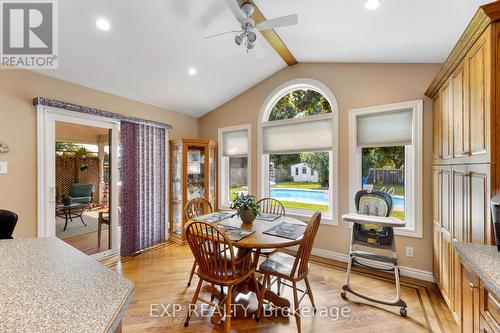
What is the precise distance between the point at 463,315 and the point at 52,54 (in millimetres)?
4192

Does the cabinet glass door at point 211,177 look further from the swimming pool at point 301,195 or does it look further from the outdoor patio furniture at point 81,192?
the outdoor patio furniture at point 81,192

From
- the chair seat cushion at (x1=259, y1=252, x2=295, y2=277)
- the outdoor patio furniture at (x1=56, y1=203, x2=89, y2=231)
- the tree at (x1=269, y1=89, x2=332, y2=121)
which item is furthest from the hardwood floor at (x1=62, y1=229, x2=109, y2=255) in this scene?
the tree at (x1=269, y1=89, x2=332, y2=121)

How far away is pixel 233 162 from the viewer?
14.3ft

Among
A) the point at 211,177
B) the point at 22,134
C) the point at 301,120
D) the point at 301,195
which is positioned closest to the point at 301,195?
the point at 301,195

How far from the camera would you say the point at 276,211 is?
3.55 metres

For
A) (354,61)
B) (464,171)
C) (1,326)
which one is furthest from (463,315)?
(354,61)

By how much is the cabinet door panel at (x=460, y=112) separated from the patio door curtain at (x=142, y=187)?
3.82 m

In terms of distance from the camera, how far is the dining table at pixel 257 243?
5.89ft

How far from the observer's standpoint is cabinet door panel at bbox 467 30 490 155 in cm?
140

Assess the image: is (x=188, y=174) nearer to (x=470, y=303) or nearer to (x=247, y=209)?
(x=247, y=209)

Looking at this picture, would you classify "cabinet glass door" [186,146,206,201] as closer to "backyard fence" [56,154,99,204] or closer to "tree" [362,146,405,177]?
"backyard fence" [56,154,99,204]

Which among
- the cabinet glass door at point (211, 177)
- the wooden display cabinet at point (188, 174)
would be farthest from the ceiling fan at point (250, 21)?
the cabinet glass door at point (211, 177)

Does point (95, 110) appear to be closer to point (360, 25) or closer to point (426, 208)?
point (360, 25)

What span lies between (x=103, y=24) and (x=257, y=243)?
250cm
